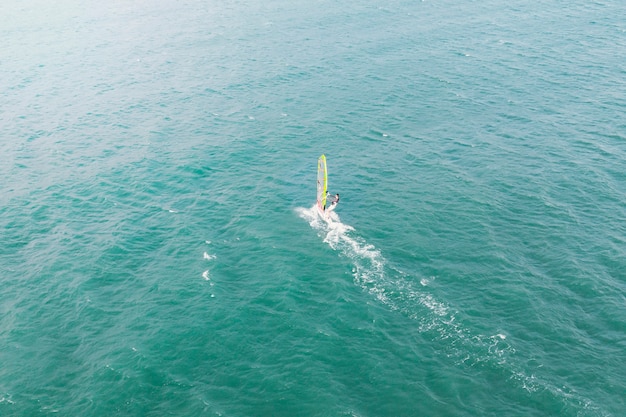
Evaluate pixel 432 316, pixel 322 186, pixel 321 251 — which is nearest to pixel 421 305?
pixel 432 316

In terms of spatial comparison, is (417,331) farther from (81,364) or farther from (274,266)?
(81,364)

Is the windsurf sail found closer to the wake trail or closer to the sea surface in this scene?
the sea surface

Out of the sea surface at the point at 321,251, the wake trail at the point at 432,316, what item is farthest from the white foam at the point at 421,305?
the sea surface at the point at 321,251

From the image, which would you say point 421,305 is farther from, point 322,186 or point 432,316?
point 322,186

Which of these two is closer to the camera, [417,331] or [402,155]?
[417,331]

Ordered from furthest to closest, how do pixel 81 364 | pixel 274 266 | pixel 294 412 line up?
pixel 274 266
pixel 81 364
pixel 294 412

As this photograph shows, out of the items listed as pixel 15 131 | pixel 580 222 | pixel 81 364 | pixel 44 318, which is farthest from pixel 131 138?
pixel 580 222
